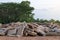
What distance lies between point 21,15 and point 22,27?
1141 cm

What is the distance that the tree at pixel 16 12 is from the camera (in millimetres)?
24719

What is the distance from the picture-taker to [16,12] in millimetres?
25281

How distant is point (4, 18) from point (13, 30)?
10.9 meters

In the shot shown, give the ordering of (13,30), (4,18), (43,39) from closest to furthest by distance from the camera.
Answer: (43,39)
(13,30)
(4,18)

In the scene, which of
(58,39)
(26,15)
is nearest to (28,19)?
(26,15)

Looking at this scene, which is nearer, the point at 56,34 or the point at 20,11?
the point at 56,34

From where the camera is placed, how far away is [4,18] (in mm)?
24703

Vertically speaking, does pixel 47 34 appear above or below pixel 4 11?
below

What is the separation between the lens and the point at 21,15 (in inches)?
1003

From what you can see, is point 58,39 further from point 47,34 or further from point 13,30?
point 13,30

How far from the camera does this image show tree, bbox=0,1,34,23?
24719mm

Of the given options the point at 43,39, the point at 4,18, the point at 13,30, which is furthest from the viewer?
the point at 4,18

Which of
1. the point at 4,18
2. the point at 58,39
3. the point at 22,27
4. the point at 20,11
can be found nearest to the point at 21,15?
the point at 20,11

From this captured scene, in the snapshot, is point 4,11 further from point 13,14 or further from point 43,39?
point 43,39
